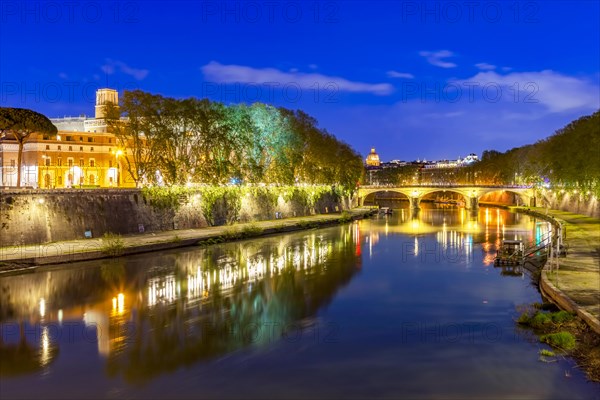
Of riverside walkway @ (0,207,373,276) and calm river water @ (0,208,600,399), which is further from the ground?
riverside walkway @ (0,207,373,276)

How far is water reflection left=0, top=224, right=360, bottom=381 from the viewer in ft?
62.2

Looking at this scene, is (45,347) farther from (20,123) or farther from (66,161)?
(66,161)

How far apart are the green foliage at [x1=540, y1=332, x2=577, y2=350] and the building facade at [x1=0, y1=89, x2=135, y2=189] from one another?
48936 mm

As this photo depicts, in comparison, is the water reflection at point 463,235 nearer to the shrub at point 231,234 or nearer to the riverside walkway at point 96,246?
the shrub at point 231,234

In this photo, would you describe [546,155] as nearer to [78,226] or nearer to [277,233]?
[277,233]

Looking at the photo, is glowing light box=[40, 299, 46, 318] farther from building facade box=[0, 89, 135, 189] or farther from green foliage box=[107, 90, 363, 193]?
building facade box=[0, 89, 135, 189]

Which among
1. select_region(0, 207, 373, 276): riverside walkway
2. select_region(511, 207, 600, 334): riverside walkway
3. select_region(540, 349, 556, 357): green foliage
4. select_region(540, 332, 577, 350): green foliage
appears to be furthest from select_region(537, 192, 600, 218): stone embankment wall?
select_region(540, 349, 556, 357): green foliage

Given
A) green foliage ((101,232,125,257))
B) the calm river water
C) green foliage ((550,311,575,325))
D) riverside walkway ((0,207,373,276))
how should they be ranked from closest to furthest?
the calm river water < green foliage ((550,311,575,325)) < riverside walkway ((0,207,373,276)) < green foliage ((101,232,125,257))

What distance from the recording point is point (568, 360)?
16672mm

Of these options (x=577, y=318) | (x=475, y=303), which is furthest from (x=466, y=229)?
(x=577, y=318)

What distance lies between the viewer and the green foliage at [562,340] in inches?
678

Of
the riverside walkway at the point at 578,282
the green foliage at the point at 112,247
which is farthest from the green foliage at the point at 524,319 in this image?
the green foliage at the point at 112,247

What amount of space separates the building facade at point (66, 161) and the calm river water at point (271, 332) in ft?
105

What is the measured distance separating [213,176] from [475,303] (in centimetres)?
3497
